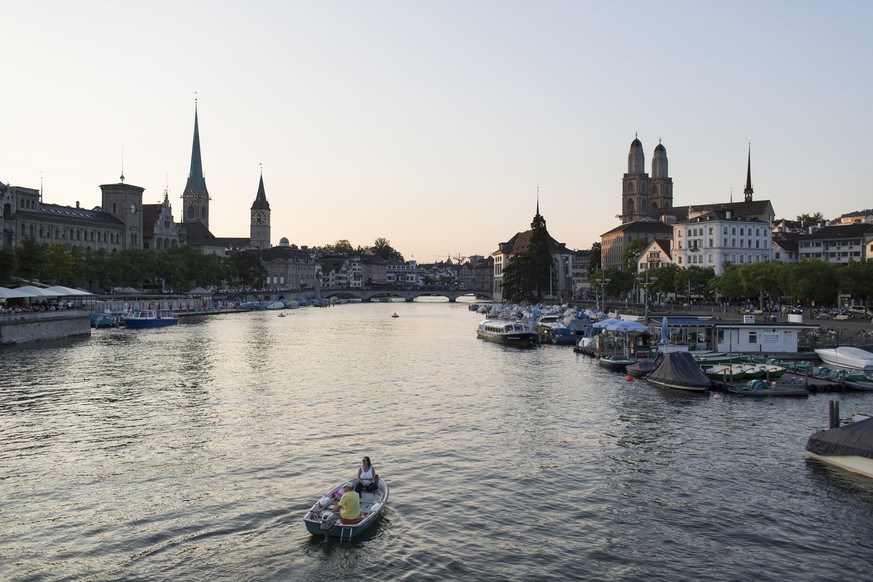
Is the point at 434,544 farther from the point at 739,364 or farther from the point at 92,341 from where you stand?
the point at 92,341

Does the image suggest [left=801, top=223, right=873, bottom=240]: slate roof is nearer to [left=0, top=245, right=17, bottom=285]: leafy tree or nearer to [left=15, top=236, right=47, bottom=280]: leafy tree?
[left=15, top=236, right=47, bottom=280]: leafy tree

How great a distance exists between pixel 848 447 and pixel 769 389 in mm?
19156

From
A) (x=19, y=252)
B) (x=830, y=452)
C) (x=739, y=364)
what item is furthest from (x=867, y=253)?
(x=19, y=252)

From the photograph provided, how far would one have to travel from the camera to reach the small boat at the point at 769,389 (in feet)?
161

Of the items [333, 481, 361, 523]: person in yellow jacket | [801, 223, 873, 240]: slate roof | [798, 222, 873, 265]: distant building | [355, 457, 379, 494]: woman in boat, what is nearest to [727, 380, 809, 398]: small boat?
[355, 457, 379, 494]: woman in boat

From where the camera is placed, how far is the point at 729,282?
121 meters

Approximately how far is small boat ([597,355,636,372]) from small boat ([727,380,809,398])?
14190mm

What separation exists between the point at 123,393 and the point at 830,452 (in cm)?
4085

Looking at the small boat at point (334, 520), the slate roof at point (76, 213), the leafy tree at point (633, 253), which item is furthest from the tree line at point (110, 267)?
the leafy tree at point (633, 253)

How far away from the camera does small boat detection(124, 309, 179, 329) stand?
386 ft

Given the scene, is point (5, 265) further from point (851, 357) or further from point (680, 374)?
point (851, 357)

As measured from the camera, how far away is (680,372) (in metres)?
51.9

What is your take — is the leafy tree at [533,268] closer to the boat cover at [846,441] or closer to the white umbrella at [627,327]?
the white umbrella at [627,327]

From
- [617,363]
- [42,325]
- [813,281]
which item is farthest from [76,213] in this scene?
[813,281]
